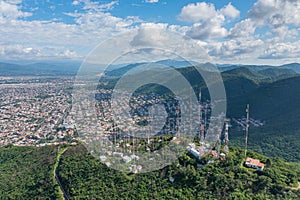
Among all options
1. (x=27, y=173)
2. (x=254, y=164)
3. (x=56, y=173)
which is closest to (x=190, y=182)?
(x=254, y=164)

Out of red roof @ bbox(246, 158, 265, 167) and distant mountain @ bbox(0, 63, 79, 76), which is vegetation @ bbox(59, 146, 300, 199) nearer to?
red roof @ bbox(246, 158, 265, 167)

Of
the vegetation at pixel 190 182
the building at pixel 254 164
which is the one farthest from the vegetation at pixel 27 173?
the building at pixel 254 164

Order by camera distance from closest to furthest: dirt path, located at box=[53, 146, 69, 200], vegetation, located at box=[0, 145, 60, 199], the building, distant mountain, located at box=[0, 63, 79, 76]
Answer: the building < dirt path, located at box=[53, 146, 69, 200] < vegetation, located at box=[0, 145, 60, 199] < distant mountain, located at box=[0, 63, 79, 76]

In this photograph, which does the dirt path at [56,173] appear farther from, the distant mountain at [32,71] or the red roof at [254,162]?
the distant mountain at [32,71]

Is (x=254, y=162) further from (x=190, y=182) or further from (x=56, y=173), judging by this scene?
(x=56, y=173)

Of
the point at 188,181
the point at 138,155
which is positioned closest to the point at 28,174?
the point at 138,155

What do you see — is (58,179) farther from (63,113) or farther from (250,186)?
(63,113)

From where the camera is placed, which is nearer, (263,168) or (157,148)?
(263,168)

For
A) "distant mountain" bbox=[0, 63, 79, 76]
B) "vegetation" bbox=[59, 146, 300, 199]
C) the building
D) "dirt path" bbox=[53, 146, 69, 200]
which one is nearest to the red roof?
the building

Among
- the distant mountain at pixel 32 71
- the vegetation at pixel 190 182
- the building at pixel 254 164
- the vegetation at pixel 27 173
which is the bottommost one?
the vegetation at pixel 27 173
